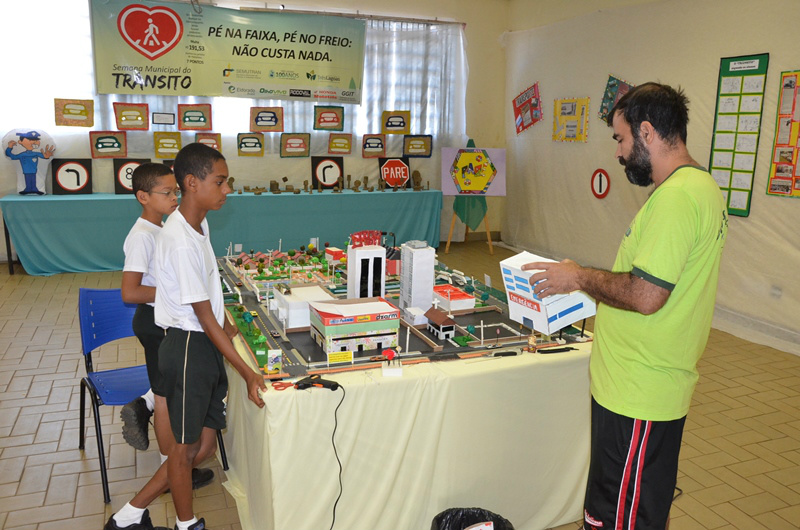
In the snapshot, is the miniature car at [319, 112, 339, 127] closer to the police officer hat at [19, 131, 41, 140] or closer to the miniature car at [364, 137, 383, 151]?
the miniature car at [364, 137, 383, 151]

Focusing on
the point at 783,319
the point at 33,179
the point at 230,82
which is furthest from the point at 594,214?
the point at 33,179

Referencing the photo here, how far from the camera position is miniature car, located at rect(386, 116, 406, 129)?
840cm

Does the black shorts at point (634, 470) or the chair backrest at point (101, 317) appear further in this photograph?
the chair backrest at point (101, 317)

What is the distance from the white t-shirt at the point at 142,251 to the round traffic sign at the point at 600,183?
5.50 meters

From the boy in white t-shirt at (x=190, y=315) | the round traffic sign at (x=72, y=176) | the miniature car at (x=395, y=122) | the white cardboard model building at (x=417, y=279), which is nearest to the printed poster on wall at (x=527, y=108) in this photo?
the miniature car at (x=395, y=122)

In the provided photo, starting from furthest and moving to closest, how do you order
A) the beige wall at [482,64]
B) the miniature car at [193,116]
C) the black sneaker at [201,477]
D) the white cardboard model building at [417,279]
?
the beige wall at [482,64] → the miniature car at [193,116] → the black sneaker at [201,477] → the white cardboard model building at [417,279]

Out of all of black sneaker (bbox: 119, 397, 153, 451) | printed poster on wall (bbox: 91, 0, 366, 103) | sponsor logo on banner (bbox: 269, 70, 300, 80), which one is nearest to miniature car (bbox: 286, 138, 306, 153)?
printed poster on wall (bbox: 91, 0, 366, 103)

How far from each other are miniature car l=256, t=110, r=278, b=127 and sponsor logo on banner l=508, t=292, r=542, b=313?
5.90 metres

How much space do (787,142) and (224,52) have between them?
5.80 m

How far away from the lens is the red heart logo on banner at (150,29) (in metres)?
7.05

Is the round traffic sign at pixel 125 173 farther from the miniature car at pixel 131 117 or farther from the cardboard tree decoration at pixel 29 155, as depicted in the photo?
the cardboard tree decoration at pixel 29 155

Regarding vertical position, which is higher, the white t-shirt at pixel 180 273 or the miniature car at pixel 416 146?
the miniature car at pixel 416 146

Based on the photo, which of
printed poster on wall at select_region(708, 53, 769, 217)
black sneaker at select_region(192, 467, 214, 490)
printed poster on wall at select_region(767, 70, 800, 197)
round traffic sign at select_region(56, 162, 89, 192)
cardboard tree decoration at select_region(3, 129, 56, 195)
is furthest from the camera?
round traffic sign at select_region(56, 162, 89, 192)

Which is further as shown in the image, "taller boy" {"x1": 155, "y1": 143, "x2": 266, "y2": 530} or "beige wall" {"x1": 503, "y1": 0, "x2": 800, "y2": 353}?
"beige wall" {"x1": 503, "y1": 0, "x2": 800, "y2": 353}
